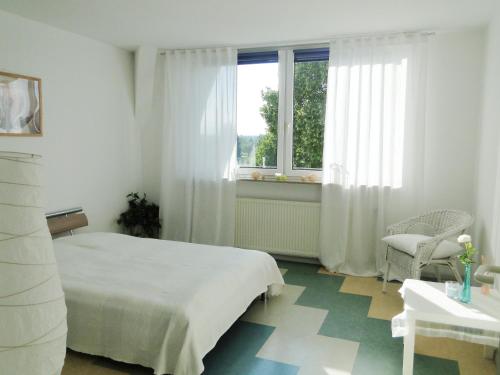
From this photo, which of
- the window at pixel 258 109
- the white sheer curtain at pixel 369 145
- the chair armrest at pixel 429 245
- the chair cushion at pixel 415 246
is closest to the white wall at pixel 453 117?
the white sheer curtain at pixel 369 145

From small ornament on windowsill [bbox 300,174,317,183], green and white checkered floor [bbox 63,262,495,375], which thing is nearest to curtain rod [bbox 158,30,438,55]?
small ornament on windowsill [bbox 300,174,317,183]

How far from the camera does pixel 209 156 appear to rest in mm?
4707

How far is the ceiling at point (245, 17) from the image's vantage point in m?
3.18

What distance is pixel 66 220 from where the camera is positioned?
3934 millimetres

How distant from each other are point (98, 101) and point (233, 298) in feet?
9.23

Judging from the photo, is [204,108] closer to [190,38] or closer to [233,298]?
[190,38]

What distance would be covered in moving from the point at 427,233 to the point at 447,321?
186 cm

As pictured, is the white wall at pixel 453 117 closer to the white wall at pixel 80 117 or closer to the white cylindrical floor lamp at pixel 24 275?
the white wall at pixel 80 117

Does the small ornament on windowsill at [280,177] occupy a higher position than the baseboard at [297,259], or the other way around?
the small ornament on windowsill at [280,177]

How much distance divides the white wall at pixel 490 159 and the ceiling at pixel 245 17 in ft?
1.22

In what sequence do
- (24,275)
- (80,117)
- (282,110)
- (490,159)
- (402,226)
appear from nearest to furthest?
(24,275)
(490,159)
(402,226)
(80,117)
(282,110)

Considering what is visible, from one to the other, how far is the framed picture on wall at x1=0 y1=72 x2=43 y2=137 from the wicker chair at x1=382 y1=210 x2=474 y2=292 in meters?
3.35

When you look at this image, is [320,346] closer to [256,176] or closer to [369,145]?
[369,145]

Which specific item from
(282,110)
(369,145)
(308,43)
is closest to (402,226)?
(369,145)
